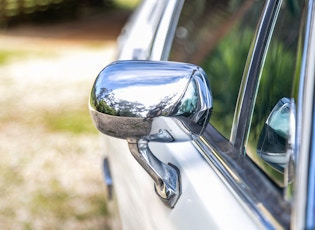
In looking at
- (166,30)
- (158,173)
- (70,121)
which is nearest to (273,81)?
(158,173)

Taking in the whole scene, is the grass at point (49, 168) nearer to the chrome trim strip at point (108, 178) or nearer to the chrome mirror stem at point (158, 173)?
the chrome trim strip at point (108, 178)

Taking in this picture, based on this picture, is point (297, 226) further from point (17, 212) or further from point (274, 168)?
point (17, 212)

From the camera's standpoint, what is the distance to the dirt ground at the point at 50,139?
4.12 metres

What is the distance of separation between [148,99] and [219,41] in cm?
137

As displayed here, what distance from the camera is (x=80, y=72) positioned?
8.00 m

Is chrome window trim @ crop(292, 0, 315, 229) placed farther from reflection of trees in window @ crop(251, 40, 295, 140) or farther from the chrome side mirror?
reflection of trees in window @ crop(251, 40, 295, 140)

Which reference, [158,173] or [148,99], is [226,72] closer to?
[158,173]

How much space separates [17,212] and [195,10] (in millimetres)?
2120

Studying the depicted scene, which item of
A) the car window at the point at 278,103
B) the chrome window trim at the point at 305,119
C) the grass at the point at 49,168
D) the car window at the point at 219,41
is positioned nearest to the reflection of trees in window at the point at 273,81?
the car window at the point at 278,103

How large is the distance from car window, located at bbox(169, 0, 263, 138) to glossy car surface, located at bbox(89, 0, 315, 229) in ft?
0.11

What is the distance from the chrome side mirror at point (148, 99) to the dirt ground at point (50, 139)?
1128 mm

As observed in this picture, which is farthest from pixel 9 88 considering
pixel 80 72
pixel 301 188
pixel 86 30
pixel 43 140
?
pixel 301 188

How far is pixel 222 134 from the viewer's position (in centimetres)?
161

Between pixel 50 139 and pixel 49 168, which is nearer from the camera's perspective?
pixel 49 168
